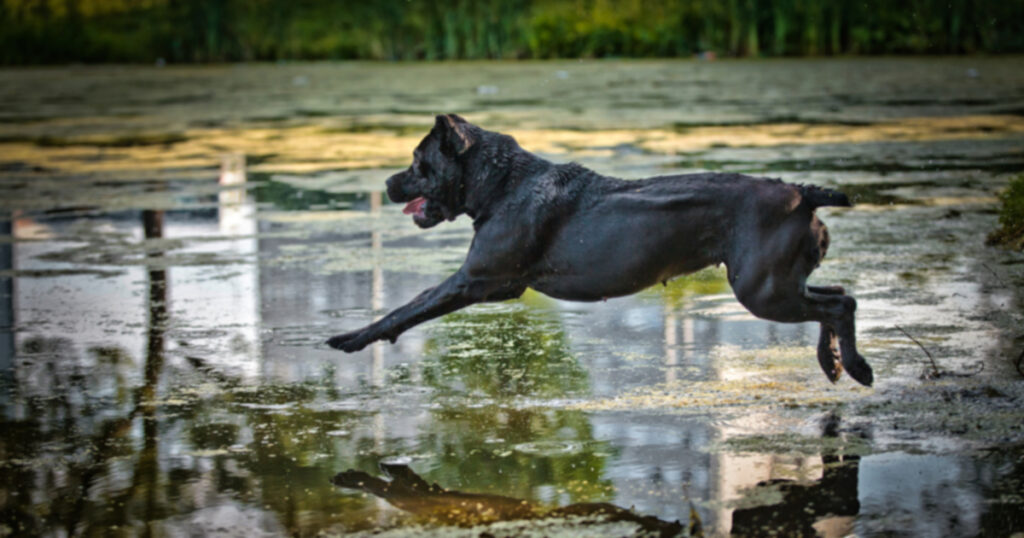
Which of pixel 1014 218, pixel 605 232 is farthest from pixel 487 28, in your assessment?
pixel 605 232

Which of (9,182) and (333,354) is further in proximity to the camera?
(9,182)

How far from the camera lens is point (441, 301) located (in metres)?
6.34

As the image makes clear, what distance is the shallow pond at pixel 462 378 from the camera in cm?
488

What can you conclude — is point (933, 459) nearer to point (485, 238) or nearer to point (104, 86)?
point (485, 238)

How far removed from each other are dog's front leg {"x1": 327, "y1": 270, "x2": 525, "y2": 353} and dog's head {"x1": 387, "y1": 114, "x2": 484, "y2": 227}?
14.0 inches

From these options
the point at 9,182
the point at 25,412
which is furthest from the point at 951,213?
the point at 9,182

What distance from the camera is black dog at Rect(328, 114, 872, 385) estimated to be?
19.5ft

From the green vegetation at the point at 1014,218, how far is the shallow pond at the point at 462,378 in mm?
179

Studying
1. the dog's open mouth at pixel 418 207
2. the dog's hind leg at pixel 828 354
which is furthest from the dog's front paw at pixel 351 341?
the dog's hind leg at pixel 828 354

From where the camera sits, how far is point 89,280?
9578 millimetres

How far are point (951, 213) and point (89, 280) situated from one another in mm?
6677

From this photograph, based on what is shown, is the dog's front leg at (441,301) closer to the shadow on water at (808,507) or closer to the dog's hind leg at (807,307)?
the dog's hind leg at (807,307)

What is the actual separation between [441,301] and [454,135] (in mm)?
741

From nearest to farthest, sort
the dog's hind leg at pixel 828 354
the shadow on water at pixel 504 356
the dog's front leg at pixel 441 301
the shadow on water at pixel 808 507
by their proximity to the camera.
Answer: the shadow on water at pixel 808 507
the dog's hind leg at pixel 828 354
the dog's front leg at pixel 441 301
the shadow on water at pixel 504 356
